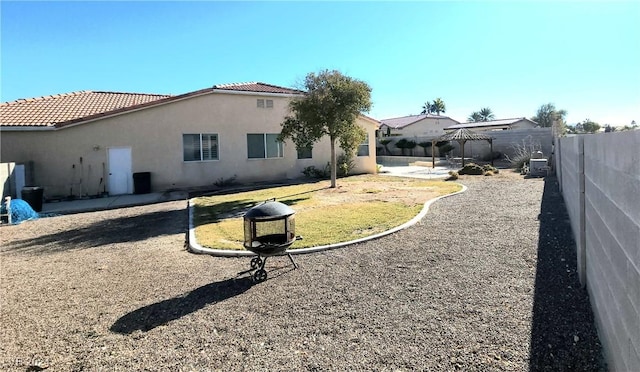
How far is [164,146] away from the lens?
18578 mm

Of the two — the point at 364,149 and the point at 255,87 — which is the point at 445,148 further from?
the point at 255,87

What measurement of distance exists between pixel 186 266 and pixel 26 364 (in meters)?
3.05

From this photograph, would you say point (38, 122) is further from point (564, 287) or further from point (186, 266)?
point (564, 287)

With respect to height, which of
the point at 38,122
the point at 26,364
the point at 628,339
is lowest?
the point at 26,364

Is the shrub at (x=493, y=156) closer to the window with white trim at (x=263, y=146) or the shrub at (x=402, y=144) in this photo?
the shrub at (x=402, y=144)

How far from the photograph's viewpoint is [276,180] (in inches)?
851

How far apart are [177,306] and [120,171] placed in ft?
48.9

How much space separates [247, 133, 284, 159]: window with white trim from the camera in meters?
21.1

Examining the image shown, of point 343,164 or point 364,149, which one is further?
point 364,149

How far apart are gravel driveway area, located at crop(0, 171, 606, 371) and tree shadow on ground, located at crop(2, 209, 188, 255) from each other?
269 mm

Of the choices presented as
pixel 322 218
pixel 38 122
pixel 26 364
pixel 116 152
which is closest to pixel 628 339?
pixel 26 364

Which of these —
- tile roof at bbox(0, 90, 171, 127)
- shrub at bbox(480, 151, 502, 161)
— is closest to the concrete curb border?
tile roof at bbox(0, 90, 171, 127)

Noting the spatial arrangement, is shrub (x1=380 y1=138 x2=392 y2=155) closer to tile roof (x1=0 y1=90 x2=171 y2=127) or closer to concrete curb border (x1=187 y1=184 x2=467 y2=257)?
tile roof (x1=0 y1=90 x2=171 y2=127)

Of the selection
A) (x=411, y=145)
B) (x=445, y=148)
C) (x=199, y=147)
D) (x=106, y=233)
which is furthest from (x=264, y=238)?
(x=411, y=145)
